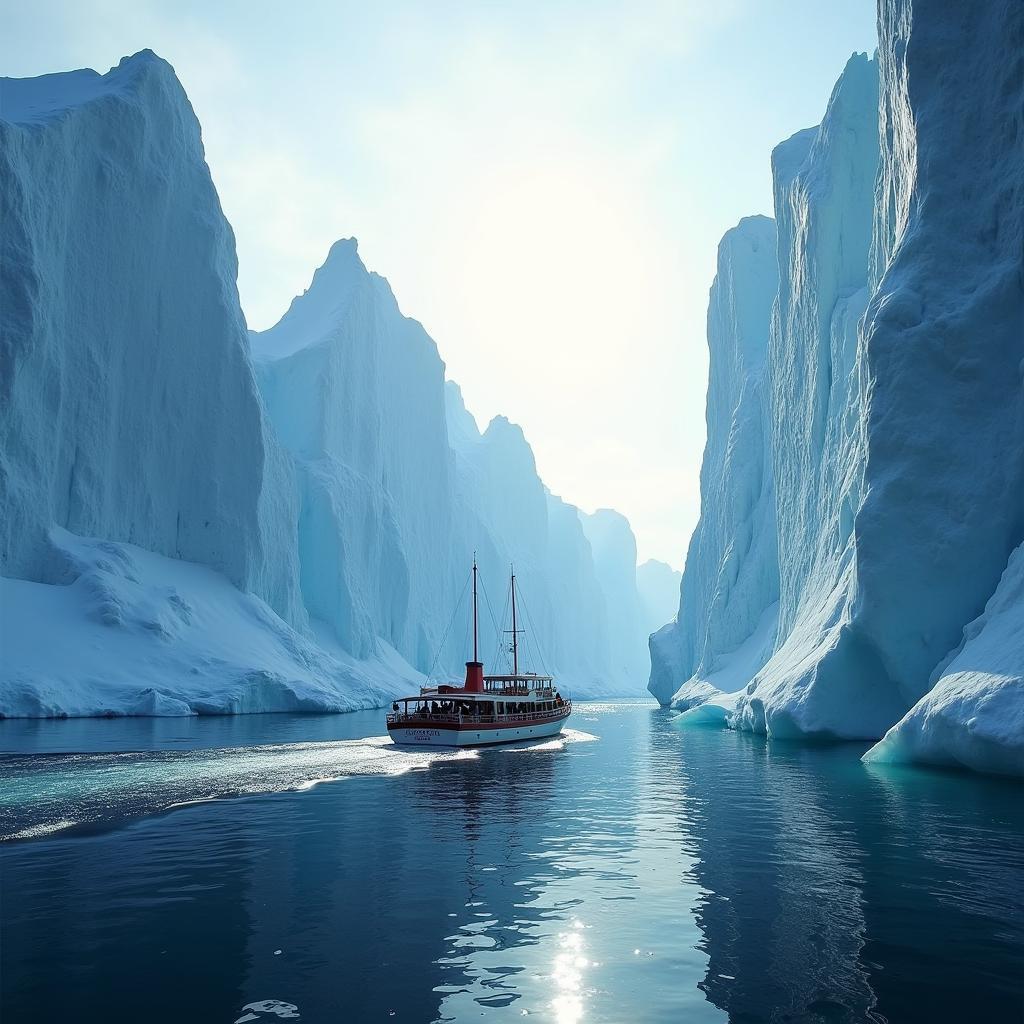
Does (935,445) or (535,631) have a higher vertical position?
(535,631)

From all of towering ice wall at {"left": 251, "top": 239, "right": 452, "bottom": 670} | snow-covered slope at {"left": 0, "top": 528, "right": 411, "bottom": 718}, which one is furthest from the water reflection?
towering ice wall at {"left": 251, "top": 239, "right": 452, "bottom": 670}

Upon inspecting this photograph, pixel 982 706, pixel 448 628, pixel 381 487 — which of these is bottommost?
pixel 982 706

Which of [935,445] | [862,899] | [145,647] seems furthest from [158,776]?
[145,647]

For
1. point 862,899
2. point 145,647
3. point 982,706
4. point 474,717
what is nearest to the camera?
point 862,899

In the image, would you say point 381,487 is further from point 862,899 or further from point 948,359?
point 862,899

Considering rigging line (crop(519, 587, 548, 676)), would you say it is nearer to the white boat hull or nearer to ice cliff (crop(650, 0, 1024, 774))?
the white boat hull
